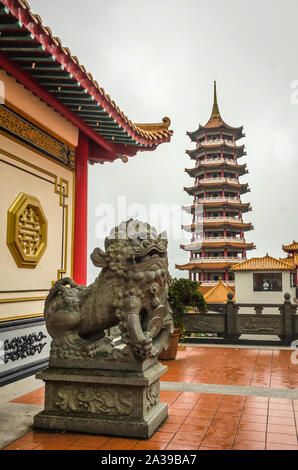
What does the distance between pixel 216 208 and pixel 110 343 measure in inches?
1084

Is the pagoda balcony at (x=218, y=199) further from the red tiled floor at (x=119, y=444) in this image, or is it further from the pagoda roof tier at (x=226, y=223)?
→ the red tiled floor at (x=119, y=444)

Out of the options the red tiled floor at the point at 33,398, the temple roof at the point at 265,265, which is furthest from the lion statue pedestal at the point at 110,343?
the temple roof at the point at 265,265

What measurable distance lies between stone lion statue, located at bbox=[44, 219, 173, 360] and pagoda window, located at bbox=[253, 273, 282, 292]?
22441 mm

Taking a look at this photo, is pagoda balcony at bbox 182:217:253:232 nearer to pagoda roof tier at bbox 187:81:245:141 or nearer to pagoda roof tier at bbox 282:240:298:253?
pagoda roof tier at bbox 282:240:298:253

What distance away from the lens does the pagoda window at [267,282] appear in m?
25.0

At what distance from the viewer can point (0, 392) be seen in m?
4.93

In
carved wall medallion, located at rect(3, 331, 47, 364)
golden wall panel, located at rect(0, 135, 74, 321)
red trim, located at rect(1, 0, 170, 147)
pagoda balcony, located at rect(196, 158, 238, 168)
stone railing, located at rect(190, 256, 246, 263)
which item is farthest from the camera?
pagoda balcony, located at rect(196, 158, 238, 168)

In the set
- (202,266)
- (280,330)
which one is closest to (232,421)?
(280,330)

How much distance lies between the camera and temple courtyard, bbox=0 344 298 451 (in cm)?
334

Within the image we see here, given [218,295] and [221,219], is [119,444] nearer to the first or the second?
[218,295]

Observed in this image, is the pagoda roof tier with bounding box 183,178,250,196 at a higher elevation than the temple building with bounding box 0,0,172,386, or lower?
higher

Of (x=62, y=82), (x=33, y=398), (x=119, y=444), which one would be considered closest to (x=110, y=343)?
(x=119, y=444)

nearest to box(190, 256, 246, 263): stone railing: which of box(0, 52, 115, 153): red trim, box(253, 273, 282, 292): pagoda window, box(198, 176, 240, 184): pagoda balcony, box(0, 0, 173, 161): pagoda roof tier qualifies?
box(253, 273, 282, 292): pagoda window

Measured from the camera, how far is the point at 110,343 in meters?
3.85
